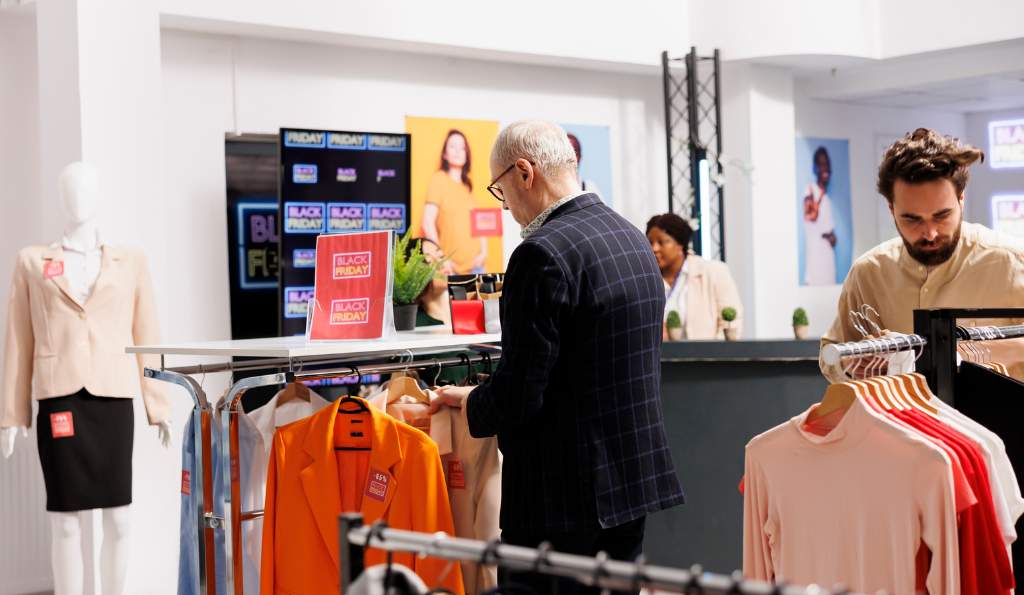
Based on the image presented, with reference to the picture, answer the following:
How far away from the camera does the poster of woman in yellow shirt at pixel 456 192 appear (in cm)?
787

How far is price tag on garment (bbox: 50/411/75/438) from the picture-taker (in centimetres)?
491

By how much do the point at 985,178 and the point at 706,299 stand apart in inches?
234

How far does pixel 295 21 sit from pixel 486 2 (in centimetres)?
144

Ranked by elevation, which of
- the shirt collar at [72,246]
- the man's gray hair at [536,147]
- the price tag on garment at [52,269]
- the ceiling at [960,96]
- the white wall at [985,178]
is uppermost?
the ceiling at [960,96]

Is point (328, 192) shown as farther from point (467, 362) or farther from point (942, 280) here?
point (942, 280)

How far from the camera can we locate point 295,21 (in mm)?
6875

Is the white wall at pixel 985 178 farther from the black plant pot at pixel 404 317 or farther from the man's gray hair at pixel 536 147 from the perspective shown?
the man's gray hair at pixel 536 147

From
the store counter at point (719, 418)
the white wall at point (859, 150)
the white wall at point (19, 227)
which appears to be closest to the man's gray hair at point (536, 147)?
the store counter at point (719, 418)

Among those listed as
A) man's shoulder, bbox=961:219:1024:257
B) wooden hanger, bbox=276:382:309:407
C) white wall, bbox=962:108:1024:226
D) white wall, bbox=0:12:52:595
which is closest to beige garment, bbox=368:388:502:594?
wooden hanger, bbox=276:382:309:407

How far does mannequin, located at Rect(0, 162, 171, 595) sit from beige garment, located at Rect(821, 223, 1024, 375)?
127 inches

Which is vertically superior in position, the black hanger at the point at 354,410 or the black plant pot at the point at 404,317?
the black plant pot at the point at 404,317

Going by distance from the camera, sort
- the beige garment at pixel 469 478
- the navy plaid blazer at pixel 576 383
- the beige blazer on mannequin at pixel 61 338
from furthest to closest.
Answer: the beige blazer on mannequin at pixel 61 338 → the beige garment at pixel 469 478 → the navy plaid blazer at pixel 576 383

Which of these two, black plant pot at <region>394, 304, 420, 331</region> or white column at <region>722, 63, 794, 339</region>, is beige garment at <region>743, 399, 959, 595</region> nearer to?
black plant pot at <region>394, 304, 420, 331</region>

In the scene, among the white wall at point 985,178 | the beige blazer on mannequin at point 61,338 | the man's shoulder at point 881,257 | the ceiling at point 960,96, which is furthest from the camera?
the white wall at point 985,178
